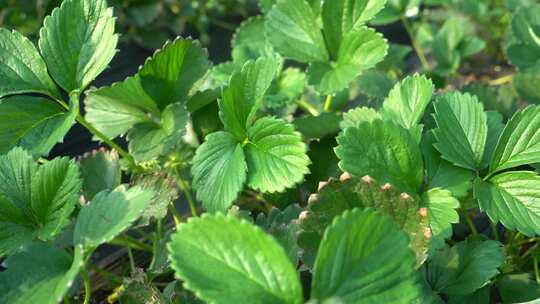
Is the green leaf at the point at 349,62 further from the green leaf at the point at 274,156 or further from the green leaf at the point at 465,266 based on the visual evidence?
the green leaf at the point at 465,266

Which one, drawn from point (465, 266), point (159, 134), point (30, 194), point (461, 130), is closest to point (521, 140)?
point (461, 130)

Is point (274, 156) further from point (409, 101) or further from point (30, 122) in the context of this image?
point (30, 122)

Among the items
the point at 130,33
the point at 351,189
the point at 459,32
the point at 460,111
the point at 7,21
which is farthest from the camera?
the point at 130,33

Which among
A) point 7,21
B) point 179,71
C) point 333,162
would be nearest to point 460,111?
point 333,162

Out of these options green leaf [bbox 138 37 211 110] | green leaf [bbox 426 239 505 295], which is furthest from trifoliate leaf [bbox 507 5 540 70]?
green leaf [bbox 138 37 211 110]

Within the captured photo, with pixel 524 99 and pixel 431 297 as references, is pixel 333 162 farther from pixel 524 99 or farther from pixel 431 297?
pixel 524 99

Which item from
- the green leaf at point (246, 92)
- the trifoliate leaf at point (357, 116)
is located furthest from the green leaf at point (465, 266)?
the green leaf at point (246, 92)
